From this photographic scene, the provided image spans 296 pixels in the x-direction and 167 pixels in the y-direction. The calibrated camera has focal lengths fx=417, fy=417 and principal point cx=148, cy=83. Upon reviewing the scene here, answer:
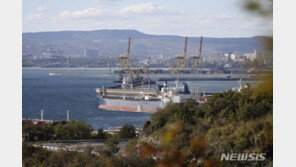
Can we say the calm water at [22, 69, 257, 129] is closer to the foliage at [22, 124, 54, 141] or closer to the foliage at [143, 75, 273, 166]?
the foliage at [22, 124, 54, 141]

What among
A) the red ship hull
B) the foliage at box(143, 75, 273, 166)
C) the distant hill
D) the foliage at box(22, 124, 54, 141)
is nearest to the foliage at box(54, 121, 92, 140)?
the foliage at box(22, 124, 54, 141)

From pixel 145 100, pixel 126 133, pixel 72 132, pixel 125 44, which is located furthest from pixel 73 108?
pixel 125 44

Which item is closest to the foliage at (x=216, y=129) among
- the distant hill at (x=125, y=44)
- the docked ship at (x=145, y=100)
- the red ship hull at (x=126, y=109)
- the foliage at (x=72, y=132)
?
the foliage at (x=72, y=132)

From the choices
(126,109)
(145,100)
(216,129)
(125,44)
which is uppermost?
(125,44)

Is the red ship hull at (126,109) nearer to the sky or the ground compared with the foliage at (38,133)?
nearer to the ground

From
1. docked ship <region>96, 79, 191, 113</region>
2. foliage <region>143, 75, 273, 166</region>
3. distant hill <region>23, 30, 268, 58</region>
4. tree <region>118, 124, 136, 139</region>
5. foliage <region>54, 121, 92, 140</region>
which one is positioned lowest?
docked ship <region>96, 79, 191, 113</region>

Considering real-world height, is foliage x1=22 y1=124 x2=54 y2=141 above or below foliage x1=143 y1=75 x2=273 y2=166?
below

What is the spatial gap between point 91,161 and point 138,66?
84.6 ft

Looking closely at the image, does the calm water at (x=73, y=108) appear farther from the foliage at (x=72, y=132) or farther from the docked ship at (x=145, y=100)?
the foliage at (x=72, y=132)

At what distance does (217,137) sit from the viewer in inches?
120

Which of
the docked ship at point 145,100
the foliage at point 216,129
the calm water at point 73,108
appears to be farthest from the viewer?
the docked ship at point 145,100

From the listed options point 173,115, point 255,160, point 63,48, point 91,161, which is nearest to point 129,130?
point 173,115

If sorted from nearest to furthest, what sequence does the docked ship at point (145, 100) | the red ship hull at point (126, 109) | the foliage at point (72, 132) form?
1. the foliage at point (72, 132)
2. the docked ship at point (145, 100)
3. the red ship hull at point (126, 109)

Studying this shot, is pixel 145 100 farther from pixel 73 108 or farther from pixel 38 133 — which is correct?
pixel 38 133
